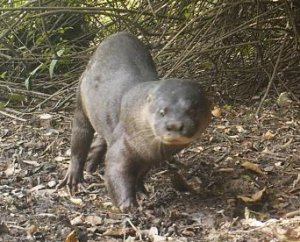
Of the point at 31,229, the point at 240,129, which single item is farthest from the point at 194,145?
the point at 31,229

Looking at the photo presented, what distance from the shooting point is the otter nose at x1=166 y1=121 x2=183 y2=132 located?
306 cm

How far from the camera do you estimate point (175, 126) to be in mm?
3064

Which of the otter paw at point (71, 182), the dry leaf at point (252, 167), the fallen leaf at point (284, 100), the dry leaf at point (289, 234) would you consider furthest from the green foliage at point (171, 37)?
the dry leaf at point (289, 234)

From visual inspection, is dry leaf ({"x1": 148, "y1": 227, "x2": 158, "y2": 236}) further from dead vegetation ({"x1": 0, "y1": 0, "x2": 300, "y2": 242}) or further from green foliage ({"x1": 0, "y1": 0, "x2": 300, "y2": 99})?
green foliage ({"x1": 0, "y1": 0, "x2": 300, "y2": 99})

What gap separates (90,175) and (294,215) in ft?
4.39

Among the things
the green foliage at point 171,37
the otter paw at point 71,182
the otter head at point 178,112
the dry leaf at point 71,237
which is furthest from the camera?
the green foliage at point 171,37

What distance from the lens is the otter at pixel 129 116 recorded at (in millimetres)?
3133

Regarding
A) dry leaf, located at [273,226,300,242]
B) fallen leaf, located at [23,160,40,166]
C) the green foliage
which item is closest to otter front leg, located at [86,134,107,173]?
fallen leaf, located at [23,160,40,166]

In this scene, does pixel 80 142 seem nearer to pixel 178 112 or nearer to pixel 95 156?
pixel 95 156

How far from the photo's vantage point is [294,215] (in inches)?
129

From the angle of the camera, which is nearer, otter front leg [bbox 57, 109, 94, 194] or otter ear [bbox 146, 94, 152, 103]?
otter ear [bbox 146, 94, 152, 103]

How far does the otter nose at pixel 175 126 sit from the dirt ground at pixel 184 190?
1.48ft

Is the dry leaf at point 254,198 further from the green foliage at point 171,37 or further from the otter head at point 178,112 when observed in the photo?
the green foliage at point 171,37

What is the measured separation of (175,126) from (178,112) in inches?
2.6
